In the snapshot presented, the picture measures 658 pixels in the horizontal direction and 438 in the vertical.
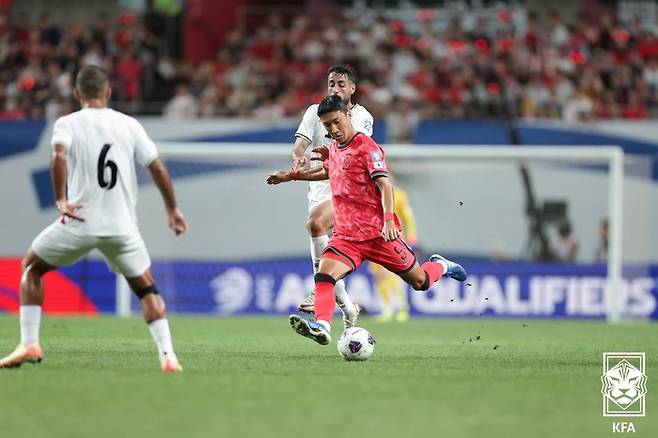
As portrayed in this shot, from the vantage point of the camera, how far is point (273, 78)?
23.8 meters

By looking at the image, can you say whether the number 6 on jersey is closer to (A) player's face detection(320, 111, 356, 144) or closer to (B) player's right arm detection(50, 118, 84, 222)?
(B) player's right arm detection(50, 118, 84, 222)

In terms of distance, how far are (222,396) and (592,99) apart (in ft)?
55.9

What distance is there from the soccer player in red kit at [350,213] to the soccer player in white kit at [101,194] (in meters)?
1.64

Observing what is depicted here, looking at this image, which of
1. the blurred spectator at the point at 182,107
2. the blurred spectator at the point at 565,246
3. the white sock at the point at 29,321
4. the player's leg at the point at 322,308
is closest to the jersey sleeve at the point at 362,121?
the player's leg at the point at 322,308

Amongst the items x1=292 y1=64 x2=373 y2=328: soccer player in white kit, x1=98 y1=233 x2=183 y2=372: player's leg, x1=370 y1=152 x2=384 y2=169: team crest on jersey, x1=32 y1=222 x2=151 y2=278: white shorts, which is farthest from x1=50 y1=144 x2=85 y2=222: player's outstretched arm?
x1=292 y1=64 x2=373 y2=328: soccer player in white kit

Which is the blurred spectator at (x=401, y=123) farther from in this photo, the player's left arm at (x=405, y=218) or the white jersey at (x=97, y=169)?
the white jersey at (x=97, y=169)

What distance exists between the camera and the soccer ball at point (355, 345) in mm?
9664

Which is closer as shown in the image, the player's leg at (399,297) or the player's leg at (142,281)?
the player's leg at (142,281)

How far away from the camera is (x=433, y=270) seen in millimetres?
10641

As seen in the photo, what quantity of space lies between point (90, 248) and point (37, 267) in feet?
1.46

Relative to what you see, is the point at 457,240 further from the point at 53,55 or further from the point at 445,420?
the point at 445,420

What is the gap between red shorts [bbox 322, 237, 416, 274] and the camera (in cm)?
984

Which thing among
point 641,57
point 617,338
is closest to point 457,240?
point 641,57

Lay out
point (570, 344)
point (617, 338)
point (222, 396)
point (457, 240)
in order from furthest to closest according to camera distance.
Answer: point (457, 240), point (617, 338), point (570, 344), point (222, 396)
